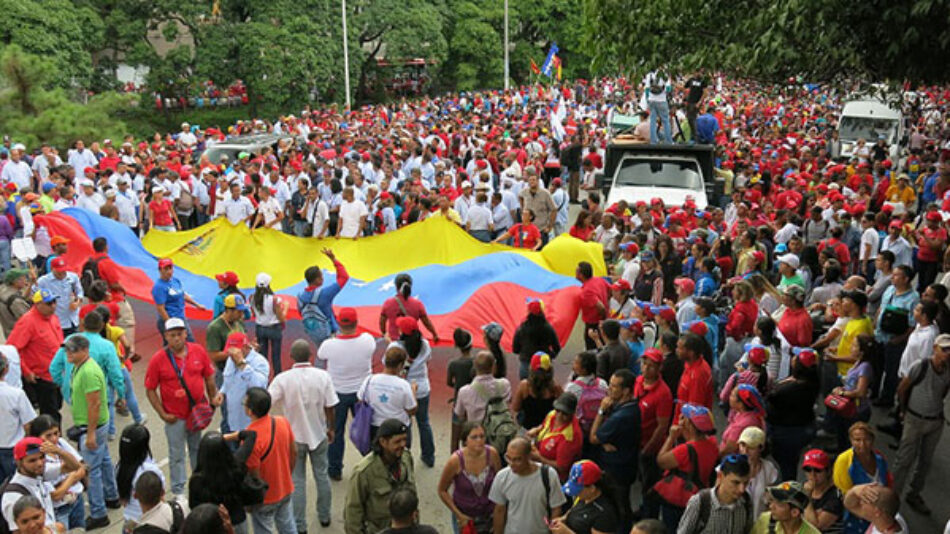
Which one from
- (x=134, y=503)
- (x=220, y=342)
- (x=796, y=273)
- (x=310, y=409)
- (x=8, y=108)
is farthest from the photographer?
(x=8, y=108)

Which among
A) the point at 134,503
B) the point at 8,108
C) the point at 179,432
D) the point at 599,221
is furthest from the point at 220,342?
the point at 8,108

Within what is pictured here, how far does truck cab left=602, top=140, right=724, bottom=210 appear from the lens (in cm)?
1591

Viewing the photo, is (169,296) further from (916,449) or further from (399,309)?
(916,449)

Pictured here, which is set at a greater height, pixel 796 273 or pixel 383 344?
pixel 796 273

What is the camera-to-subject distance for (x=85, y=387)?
24.1 feet

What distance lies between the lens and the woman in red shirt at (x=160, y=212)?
15.3 metres

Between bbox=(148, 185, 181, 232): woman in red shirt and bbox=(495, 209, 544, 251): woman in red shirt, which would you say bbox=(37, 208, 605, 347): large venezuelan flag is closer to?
bbox=(495, 209, 544, 251): woman in red shirt

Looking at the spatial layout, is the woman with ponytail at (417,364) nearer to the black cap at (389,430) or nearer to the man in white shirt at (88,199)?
the black cap at (389,430)

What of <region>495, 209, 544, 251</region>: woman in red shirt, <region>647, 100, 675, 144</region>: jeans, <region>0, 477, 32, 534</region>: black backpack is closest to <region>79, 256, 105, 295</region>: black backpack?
<region>0, 477, 32, 534</region>: black backpack

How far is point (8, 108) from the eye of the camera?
87.4 feet

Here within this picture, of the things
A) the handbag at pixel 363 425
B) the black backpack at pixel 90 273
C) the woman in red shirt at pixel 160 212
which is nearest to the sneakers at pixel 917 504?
the handbag at pixel 363 425

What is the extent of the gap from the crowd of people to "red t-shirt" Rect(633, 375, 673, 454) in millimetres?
16

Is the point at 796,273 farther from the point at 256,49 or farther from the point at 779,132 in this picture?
the point at 256,49

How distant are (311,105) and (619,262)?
28.6 meters
